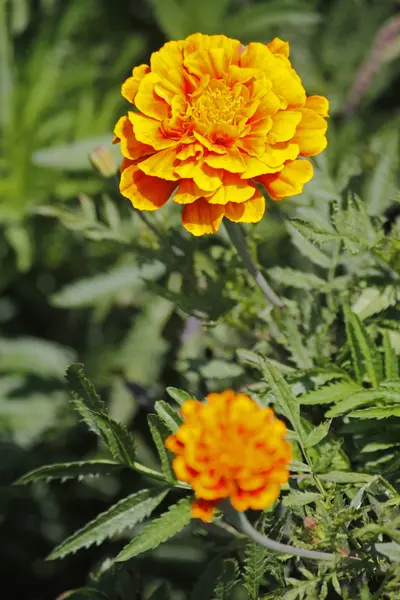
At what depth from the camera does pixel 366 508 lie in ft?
2.25

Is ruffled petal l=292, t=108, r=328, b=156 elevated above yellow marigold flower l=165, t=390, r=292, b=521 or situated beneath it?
elevated above

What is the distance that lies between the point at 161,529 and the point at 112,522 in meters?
0.09

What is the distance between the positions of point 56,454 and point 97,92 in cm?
87

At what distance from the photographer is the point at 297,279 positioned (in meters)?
0.91

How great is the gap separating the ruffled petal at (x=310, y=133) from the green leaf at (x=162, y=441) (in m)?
0.31

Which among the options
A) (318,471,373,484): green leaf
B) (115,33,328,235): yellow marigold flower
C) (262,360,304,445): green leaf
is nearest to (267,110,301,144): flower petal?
(115,33,328,235): yellow marigold flower

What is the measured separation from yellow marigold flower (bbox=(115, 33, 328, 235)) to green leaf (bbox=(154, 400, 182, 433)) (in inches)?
6.9

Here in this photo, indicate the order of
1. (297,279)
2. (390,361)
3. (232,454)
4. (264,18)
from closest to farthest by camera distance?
1. (232,454)
2. (390,361)
3. (297,279)
4. (264,18)

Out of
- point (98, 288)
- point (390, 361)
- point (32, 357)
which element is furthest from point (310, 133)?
point (32, 357)

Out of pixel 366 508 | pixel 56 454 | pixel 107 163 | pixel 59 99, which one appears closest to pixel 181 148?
pixel 107 163

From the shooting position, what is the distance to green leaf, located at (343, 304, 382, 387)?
2.58 feet

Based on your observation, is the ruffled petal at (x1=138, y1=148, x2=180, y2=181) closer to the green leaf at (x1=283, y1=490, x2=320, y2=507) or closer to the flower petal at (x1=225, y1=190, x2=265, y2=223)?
the flower petal at (x1=225, y1=190, x2=265, y2=223)

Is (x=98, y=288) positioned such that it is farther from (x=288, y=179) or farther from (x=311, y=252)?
(x=288, y=179)

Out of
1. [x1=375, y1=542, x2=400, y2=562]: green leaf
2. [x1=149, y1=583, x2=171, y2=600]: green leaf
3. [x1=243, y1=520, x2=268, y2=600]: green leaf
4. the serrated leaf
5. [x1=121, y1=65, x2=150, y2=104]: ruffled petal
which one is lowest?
[x1=149, y1=583, x2=171, y2=600]: green leaf
